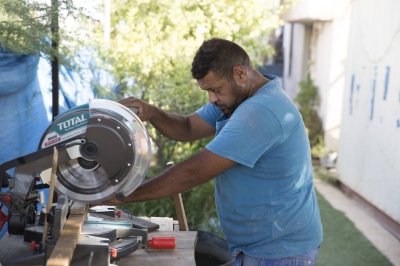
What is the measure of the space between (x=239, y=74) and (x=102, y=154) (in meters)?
0.83

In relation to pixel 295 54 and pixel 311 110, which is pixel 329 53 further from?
pixel 295 54

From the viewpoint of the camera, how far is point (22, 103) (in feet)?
11.6

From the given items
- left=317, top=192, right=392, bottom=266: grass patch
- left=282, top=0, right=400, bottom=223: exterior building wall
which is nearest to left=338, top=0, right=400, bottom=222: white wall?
left=282, top=0, right=400, bottom=223: exterior building wall

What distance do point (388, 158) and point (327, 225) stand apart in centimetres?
112

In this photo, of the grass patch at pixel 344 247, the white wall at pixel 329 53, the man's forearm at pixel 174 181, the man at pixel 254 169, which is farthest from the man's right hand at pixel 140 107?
the white wall at pixel 329 53

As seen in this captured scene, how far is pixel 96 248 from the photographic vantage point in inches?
77.1

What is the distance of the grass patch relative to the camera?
568 cm

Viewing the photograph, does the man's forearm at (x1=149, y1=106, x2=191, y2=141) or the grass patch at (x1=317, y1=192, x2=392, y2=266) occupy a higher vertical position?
the man's forearm at (x1=149, y1=106, x2=191, y2=141)

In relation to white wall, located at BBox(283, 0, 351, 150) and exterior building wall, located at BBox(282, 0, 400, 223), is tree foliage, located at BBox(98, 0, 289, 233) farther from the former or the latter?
white wall, located at BBox(283, 0, 351, 150)

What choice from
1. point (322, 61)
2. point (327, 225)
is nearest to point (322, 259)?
point (327, 225)

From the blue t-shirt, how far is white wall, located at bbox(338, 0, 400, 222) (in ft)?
13.1

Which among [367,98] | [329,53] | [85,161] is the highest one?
[329,53]

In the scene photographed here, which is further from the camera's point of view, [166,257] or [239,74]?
[239,74]

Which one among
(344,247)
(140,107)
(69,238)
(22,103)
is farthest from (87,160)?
(344,247)
